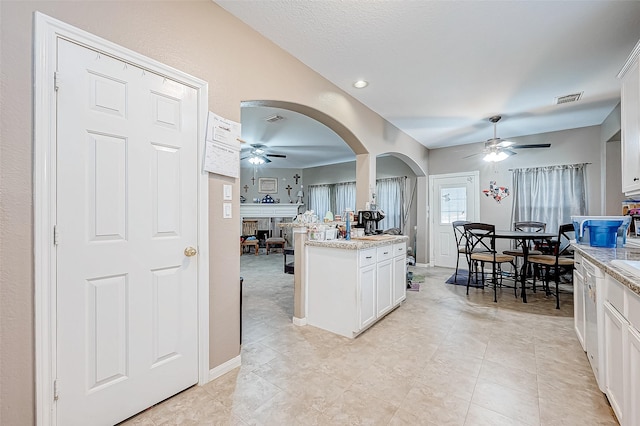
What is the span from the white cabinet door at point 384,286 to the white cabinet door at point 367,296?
116mm

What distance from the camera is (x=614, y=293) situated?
58.0 inches

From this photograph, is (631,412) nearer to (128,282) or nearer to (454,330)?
(454,330)

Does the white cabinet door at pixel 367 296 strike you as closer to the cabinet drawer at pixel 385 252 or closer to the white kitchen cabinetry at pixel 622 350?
the cabinet drawer at pixel 385 252

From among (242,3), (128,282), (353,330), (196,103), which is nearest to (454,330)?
(353,330)

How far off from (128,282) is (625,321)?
2.56 m

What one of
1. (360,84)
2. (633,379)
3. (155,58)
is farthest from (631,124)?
(155,58)

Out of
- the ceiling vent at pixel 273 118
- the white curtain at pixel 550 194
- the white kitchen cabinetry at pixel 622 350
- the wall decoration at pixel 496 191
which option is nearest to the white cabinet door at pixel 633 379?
the white kitchen cabinetry at pixel 622 350

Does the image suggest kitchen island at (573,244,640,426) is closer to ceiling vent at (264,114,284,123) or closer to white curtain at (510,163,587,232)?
white curtain at (510,163,587,232)

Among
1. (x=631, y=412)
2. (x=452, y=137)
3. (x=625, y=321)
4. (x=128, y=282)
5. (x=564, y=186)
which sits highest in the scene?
(x=452, y=137)

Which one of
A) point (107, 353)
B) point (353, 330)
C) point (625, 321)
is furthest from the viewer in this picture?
point (353, 330)

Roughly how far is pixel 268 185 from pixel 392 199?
4.07 meters

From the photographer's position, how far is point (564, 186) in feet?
15.6

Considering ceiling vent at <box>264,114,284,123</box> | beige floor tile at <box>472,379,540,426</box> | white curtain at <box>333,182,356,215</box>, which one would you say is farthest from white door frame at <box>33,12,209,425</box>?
white curtain at <box>333,182,356,215</box>

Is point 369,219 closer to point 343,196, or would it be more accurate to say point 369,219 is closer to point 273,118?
point 273,118
